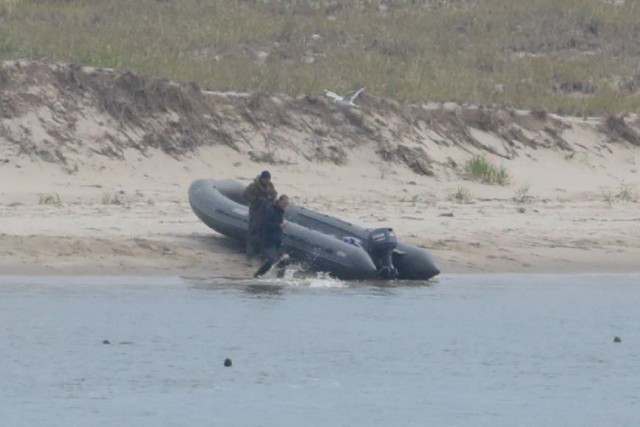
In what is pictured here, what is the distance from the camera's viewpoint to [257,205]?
656 inches

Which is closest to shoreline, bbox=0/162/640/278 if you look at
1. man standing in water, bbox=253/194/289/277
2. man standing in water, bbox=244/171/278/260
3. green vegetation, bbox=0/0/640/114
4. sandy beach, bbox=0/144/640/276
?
sandy beach, bbox=0/144/640/276

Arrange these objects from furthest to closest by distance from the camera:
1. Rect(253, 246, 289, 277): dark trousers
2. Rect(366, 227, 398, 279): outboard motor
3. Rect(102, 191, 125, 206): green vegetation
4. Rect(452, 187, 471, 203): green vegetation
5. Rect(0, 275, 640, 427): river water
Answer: Rect(452, 187, 471, 203): green vegetation < Rect(102, 191, 125, 206): green vegetation < Rect(366, 227, 398, 279): outboard motor < Rect(253, 246, 289, 277): dark trousers < Rect(0, 275, 640, 427): river water

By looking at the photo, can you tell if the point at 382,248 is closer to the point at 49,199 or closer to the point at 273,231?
the point at 273,231

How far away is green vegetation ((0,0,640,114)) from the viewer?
2383cm

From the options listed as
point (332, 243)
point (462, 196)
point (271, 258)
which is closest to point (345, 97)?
point (462, 196)

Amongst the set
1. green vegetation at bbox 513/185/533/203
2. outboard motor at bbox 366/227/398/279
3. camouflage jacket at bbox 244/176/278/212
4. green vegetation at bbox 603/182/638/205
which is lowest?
outboard motor at bbox 366/227/398/279

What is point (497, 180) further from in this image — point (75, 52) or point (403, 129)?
point (75, 52)

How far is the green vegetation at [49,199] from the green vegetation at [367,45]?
3386mm

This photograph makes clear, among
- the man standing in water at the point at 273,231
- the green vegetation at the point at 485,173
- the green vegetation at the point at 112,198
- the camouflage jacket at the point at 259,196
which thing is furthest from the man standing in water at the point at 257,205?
the green vegetation at the point at 485,173

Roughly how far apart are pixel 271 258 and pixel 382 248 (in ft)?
3.67

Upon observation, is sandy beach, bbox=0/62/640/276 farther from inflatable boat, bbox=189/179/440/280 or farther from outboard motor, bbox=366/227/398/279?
outboard motor, bbox=366/227/398/279

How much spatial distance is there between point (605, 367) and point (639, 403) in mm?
1284

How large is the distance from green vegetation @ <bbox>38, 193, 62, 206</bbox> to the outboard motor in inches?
153

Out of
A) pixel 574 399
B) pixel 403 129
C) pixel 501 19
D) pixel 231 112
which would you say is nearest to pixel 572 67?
pixel 501 19
